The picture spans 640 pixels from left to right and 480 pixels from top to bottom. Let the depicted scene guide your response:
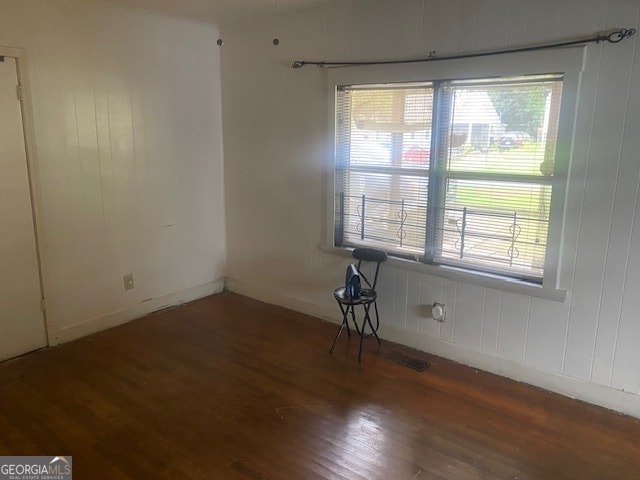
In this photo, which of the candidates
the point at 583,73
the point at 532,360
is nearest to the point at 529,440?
the point at 532,360

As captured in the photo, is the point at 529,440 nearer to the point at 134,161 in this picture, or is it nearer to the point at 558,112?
the point at 558,112

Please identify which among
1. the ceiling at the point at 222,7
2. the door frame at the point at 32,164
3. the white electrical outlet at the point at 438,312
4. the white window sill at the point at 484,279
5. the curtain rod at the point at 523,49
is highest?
the ceiling at the point at 222,7

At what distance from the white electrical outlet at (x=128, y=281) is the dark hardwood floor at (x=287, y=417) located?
19.1 inches

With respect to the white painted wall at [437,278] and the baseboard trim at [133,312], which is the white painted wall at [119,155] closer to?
the baseboard trim at [133,312]

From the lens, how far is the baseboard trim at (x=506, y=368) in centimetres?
278

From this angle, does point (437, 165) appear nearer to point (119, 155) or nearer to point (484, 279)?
point (484, 279)

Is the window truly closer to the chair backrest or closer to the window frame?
the window frame

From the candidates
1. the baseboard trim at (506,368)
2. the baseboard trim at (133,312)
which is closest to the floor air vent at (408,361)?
the baseboard trim at (506,368)

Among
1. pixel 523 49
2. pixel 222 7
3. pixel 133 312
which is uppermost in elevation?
pixel 222 7

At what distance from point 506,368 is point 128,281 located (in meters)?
2.90

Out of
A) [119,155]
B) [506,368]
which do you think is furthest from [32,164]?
[506,368]

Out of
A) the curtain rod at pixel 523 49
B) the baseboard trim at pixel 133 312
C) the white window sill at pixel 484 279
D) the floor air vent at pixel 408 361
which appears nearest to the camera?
the curtain rod at pixel 523 49

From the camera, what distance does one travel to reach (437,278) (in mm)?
3369

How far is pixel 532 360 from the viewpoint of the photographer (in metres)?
3.05
